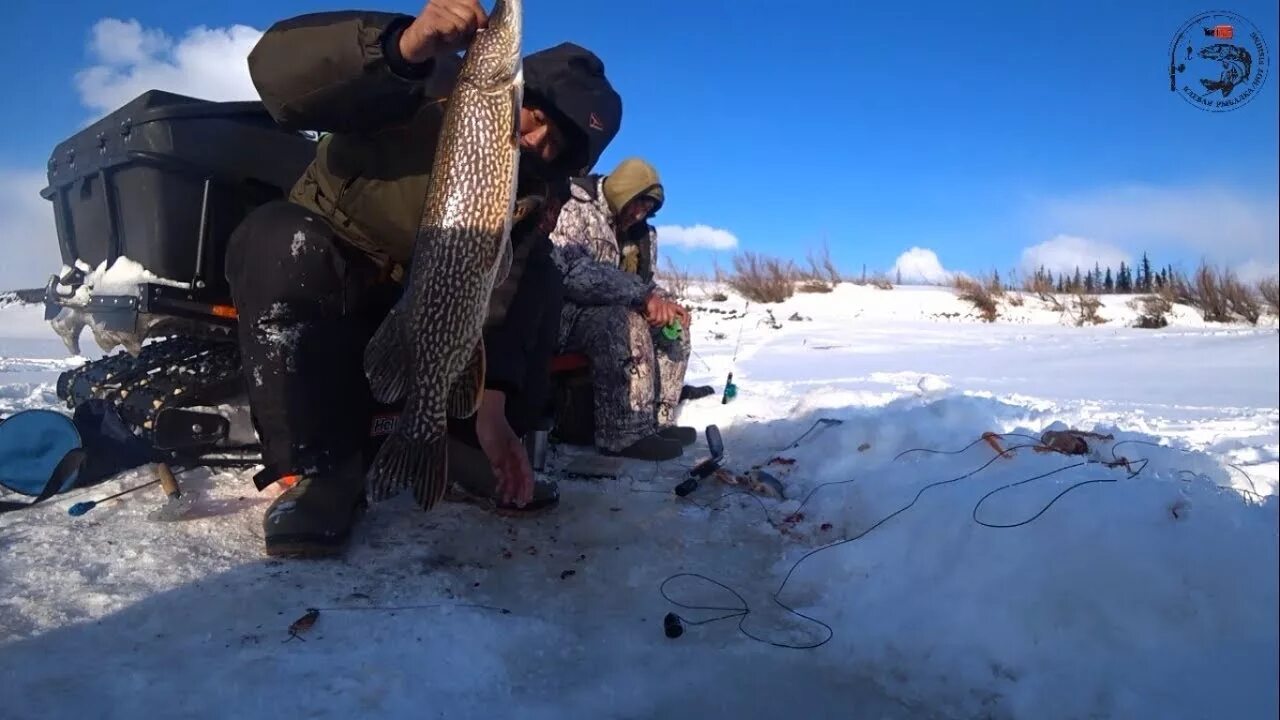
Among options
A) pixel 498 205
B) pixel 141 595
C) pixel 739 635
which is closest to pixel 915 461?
pixel 739 635

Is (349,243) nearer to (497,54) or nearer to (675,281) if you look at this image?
(497,54)

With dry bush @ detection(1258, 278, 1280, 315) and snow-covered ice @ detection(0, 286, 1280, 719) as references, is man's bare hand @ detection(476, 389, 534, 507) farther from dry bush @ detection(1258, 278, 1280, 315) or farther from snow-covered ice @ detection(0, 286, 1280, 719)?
dry bush @ detection(1258, 278, 1280, 315)

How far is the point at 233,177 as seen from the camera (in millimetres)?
2658

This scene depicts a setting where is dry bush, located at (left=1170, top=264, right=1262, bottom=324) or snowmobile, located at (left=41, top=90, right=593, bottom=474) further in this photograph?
dry bush, located at (left=1170, top=264, right=1262, bottom=324)

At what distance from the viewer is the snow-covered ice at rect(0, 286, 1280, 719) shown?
143cm

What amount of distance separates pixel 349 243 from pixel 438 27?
2.51 ft

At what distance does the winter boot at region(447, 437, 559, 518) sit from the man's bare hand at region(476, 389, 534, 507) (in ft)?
0.13

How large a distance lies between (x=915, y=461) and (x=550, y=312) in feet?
5.23

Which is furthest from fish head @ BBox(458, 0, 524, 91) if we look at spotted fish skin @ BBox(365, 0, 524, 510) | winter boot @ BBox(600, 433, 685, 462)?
winter boot @ BBox(600, 433, 685, 462)

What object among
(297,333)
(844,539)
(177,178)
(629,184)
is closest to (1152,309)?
(629,184)

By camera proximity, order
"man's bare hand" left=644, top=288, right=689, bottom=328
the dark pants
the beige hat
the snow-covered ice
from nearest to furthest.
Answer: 1. the snow-covered ice
2. the dark pants
3. "man's bare hand" left=644, top=288, right=689, bottom=328
4. the beige hat

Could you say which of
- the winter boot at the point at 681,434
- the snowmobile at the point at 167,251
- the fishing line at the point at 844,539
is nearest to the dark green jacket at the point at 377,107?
the snowmobile at the point at 167,251

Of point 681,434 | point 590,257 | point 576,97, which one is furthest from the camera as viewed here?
point 681,434

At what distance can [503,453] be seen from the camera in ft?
8.23
